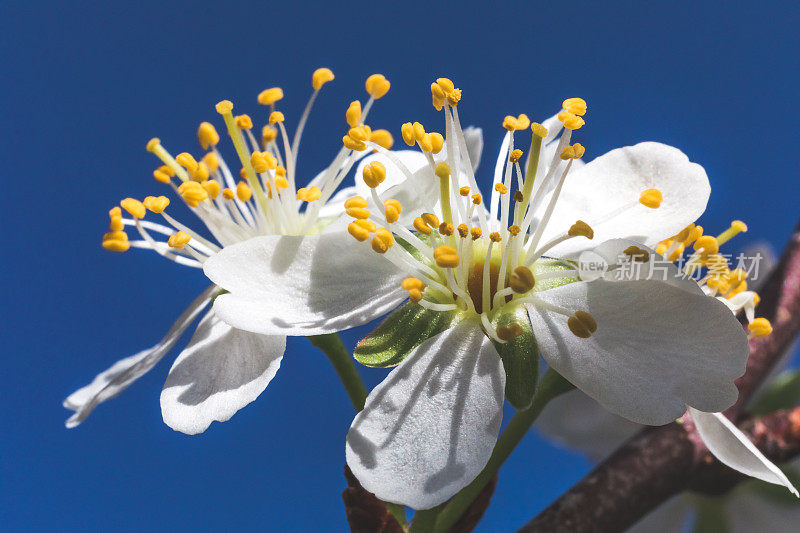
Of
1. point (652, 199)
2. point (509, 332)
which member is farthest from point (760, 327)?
point (509, 332)

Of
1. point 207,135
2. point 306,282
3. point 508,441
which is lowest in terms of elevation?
point 508,441

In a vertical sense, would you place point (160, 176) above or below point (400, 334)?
above

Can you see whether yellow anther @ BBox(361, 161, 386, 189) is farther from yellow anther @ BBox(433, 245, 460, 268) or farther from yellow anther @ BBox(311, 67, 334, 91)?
yellow anther @ BBox(311, 67, 334, 91)

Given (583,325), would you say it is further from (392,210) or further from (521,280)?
(392,210)

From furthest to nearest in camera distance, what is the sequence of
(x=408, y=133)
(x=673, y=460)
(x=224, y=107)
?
(x=673, y=460) → (x=224, y=107) → (x=408, y=133)

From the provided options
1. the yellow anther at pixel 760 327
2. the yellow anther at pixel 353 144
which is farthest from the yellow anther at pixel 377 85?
the yellow anther at pixel 760 327

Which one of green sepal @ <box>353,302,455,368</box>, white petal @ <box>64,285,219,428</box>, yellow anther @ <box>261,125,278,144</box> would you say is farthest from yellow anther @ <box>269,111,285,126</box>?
green sepal @ <box>353,302,455,368</box>
